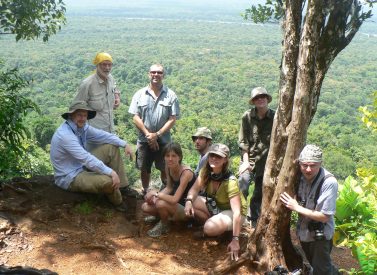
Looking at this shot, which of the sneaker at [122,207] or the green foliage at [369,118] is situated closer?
the green foliage at [369,118]

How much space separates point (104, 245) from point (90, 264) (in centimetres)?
33

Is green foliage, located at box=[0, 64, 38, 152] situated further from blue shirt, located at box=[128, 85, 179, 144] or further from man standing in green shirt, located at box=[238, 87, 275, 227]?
man standing in green shirt, located at box=[238, 87, 275, 227]

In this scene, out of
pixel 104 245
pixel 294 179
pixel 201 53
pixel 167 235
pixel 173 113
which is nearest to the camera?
pixel 294 179

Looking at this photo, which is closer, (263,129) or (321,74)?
(321,74)

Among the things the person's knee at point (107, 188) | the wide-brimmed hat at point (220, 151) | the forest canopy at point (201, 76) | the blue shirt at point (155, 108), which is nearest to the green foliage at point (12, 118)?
the person's knee at point (107, 188)

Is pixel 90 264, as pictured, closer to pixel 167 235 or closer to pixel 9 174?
pixel 167 235

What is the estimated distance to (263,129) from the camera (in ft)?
14.9

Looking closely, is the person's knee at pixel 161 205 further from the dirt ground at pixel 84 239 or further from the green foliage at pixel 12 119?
the green foliage at pixel 12 119

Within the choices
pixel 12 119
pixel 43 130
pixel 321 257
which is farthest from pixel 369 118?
pixel 43 130

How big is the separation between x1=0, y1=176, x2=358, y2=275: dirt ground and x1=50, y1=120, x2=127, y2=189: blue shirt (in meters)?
0.30

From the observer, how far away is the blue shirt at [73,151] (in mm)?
4051

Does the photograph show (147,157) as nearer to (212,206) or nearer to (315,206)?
(212,206)

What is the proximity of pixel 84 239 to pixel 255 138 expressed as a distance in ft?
6.60

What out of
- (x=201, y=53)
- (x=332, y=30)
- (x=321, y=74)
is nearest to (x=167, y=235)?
(x=321, y=74)
